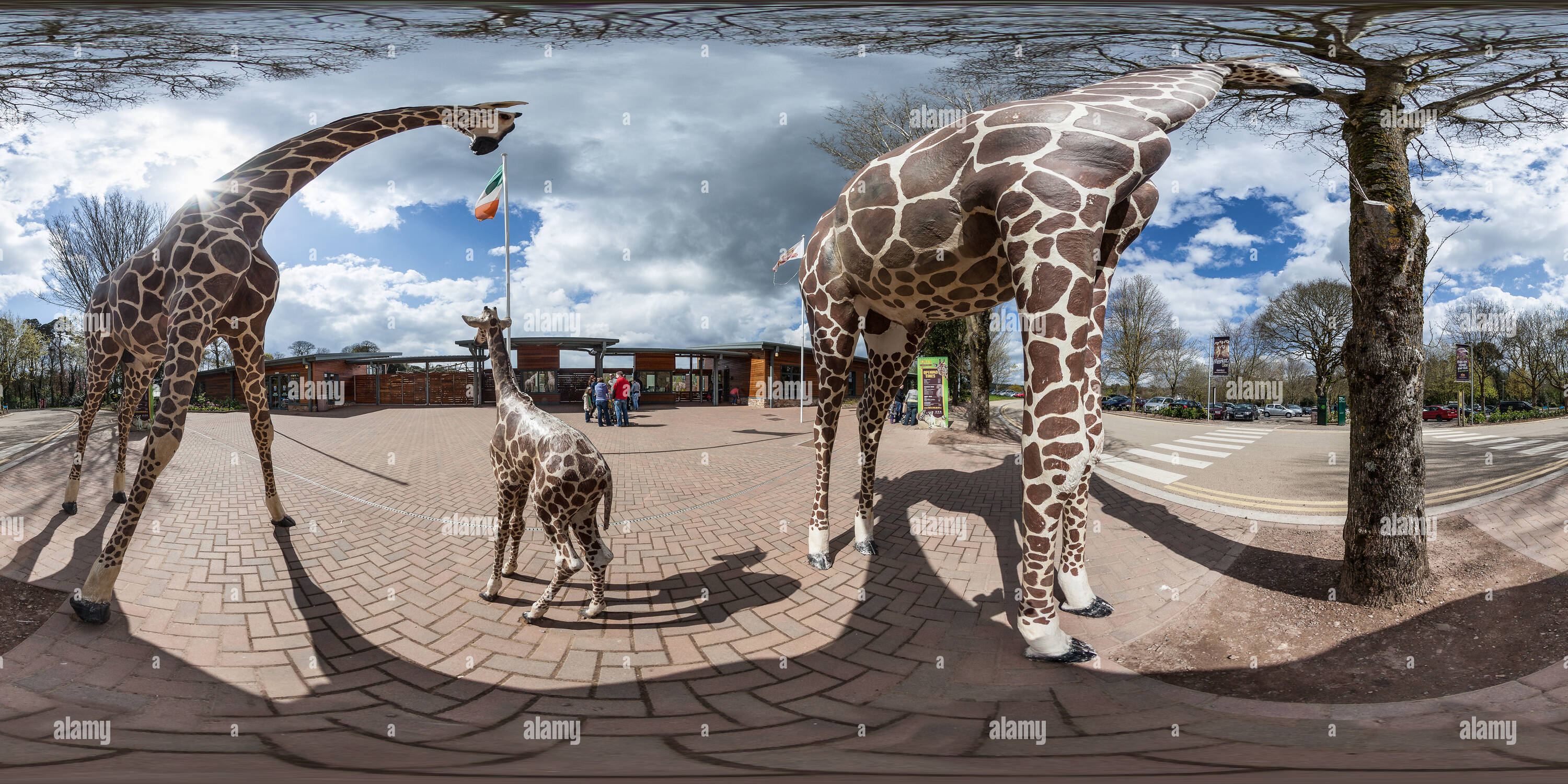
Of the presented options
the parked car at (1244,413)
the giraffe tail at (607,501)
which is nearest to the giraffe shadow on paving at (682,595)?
the giraffe tail at (607,501)

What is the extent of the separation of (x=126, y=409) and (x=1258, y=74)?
151 inches

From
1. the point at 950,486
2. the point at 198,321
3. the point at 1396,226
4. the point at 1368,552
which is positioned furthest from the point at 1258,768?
the point at 198,321

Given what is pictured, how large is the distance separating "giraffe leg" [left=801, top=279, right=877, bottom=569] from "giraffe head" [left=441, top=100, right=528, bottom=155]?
1.25 m

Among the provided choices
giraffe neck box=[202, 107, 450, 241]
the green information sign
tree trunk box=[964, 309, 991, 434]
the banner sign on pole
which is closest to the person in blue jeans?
giraffe neck box=[202, 107, 450, 241]

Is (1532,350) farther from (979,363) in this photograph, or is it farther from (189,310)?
(189,310)

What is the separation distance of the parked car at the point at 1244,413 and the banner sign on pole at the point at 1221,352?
0.73 feet

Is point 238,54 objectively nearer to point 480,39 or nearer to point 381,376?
point 480,39

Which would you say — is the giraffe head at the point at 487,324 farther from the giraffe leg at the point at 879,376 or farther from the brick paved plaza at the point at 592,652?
the giraffe leg at the point at 879,376

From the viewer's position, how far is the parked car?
89.9 inches

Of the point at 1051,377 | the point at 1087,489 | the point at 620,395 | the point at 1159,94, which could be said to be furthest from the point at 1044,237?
the point at 620,395

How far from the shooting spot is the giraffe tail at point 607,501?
1.57 meters

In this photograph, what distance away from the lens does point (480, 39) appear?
4.61ft

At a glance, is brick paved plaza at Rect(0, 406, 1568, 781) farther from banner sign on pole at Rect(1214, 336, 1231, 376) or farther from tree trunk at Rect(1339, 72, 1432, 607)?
banner sign on pole at Rect(1214, 336, 1231, 376)

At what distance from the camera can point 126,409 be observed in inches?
54.0
